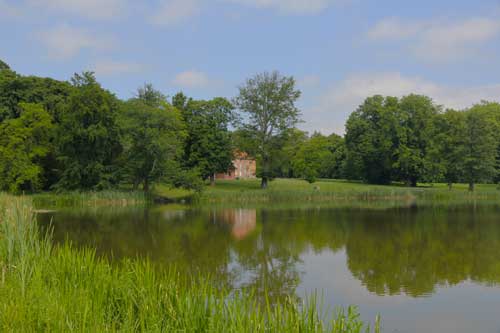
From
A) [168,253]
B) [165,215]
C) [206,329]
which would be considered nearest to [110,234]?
[168,253]

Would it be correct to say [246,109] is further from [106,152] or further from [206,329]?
[206,329]

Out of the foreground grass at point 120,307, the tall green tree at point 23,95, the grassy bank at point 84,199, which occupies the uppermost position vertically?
the tall green tree at point 23,95

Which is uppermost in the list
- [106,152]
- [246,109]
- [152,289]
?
[246,109]

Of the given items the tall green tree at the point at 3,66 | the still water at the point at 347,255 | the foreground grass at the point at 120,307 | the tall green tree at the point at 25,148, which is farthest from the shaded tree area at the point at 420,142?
the foreground grass at the point at 120,307

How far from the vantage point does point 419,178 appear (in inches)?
2084

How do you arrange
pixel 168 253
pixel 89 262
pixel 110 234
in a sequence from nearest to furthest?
pixel 89 262
pixel 168 253
pixel 110 234

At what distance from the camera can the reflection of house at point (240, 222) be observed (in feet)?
63.1

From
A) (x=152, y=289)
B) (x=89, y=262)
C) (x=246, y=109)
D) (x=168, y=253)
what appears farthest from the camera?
(x=246, y=109)

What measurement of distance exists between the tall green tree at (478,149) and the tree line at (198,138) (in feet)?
0.37

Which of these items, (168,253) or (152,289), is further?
(168,253)

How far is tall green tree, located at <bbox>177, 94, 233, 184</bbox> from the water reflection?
2247 cm

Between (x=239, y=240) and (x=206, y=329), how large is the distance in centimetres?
1240

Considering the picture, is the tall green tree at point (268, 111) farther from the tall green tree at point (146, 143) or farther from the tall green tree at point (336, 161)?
the tall green tree at point (336, 161)

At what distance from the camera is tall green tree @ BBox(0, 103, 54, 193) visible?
1388 inches
